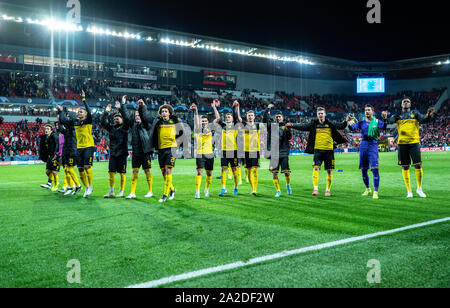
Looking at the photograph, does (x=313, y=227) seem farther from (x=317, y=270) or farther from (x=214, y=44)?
(x=214, y=44)

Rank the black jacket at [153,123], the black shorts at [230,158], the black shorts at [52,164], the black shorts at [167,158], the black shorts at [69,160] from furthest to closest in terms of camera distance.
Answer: the black shorts at [52,164] → the black shorts at [69,160] → the black shorts at [230,158] → the black jacket at [153,123] → the black shorts at [167,158]

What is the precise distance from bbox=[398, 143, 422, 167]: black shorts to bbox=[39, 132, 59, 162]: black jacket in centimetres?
1051

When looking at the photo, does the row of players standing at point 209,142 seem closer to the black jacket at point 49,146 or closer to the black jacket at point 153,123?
the black jacket at point 153,123

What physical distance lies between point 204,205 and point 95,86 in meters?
41.7

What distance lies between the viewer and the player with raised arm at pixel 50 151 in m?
11.5

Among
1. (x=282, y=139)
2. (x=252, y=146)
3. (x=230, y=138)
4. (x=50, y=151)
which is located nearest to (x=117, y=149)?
(x=230, y=138)

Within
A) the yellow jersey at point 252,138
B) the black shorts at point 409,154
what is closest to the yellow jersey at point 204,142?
the yellow jersey at point 252,138

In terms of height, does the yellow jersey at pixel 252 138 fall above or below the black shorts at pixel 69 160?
above

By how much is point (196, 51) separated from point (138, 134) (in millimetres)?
40935

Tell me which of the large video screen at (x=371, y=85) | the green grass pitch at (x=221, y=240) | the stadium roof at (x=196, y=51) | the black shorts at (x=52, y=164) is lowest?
the green grass pitch at (x=221, y=240)

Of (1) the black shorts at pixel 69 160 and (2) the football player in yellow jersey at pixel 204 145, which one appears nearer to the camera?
(2) the football player in yellow jersey at pixel 204 145

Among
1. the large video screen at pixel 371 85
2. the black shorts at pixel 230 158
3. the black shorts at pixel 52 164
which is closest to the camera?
the black shorts at pixel 230 158

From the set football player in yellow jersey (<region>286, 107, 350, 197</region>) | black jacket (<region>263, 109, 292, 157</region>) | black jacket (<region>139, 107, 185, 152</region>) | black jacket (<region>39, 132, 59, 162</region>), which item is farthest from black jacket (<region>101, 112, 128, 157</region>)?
football player in yellow jersey (<region>286, 107, 350, 197</region>)

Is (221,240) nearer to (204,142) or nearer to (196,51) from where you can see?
(204,142)
